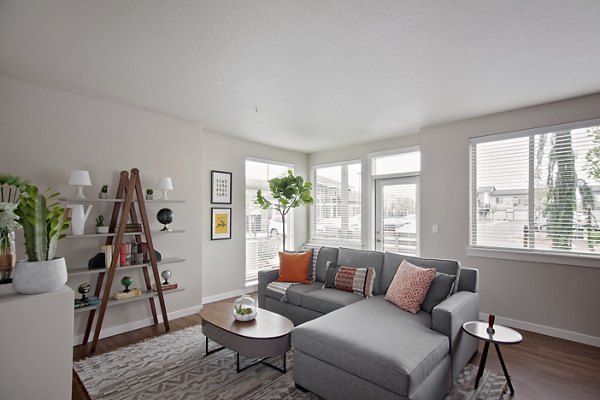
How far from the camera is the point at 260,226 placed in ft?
18.3

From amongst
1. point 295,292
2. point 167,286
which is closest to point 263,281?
point 295,292

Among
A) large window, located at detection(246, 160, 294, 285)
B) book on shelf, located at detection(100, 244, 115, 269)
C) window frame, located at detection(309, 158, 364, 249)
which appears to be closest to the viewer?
book on shelf, located at detection(100, 244, 115, 269)

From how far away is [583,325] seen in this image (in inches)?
130

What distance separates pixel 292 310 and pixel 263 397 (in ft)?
4.19

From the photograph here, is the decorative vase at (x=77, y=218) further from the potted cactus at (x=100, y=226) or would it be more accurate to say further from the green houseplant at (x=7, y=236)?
the green houseplant at (x=7, y=236)

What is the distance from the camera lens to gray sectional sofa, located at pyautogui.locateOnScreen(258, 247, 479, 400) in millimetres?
1953

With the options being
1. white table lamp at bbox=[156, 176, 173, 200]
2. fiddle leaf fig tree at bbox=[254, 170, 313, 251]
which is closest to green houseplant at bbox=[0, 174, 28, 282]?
white table lamp at bbox=[156, 176, 173, 200]

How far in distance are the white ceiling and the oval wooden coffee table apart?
2.28 meters

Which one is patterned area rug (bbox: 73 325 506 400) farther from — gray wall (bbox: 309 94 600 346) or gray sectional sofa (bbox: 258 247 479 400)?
gray wall (bbox: 309 94 600 346)

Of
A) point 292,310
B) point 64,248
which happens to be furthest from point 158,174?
point 292,310

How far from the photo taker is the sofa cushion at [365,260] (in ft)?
11.4

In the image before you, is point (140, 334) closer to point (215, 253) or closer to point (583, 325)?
point (215, 253)

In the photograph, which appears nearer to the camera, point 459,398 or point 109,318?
point 459,398

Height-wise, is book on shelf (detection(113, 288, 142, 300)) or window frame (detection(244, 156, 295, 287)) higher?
window frame (detection(244, 156, 295, 287))
